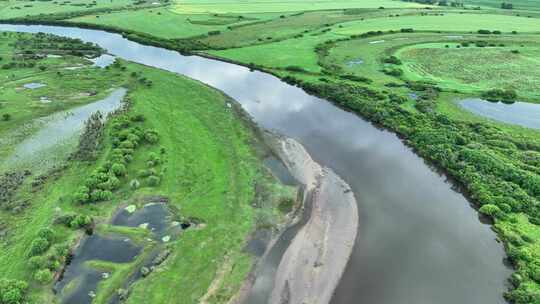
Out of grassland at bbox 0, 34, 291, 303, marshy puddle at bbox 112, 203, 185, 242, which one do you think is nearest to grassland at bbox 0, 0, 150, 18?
grassland at bbox 0, 34, 291, 303

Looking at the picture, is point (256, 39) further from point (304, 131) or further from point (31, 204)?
point (31, 204)

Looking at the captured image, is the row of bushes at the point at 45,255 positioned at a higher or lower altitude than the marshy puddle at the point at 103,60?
lower

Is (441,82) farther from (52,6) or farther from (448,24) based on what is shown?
(52,6)

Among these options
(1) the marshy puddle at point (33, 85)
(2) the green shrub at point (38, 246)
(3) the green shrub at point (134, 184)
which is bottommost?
(2) the green shrub at point (38, 246)

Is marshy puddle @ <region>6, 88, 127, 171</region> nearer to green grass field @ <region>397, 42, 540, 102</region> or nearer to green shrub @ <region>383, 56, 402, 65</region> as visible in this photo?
green shrub @ <region>383, 56, 402, 65</region>

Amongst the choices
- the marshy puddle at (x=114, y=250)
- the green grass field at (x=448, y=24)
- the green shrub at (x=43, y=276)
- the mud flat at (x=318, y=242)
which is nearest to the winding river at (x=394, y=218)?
the mud flat at (x=318, y=242)

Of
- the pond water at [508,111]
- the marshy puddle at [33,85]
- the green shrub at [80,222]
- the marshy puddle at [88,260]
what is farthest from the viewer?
the marshy puddle at [33,85]

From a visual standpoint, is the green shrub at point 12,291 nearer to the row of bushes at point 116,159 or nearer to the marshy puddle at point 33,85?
the row of bushes at point 116,159
